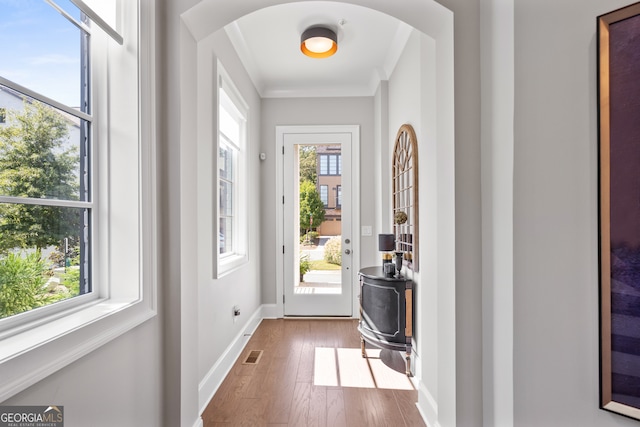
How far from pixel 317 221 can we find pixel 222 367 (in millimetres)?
1919

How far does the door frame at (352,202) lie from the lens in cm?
381

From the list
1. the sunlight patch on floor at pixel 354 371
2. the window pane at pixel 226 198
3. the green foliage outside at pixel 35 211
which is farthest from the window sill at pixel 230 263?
the green foliage outside at pixel 35 211

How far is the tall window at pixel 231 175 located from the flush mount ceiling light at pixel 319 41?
70cm

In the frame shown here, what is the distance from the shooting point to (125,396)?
1273 mm

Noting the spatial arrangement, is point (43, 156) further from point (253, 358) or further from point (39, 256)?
point (253, 358)

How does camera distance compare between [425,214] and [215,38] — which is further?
[215,38]

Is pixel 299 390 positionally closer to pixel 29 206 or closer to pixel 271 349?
pixel 271 349

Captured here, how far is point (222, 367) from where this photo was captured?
2430mm

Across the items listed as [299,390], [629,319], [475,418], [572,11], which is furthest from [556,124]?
[299,390]

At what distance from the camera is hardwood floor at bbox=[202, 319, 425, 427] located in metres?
1.95

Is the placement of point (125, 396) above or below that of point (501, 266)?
below

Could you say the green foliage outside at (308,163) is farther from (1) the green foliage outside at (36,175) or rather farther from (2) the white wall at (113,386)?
(1) the green foliage outside at (36,175)

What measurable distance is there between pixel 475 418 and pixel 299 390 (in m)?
1.17

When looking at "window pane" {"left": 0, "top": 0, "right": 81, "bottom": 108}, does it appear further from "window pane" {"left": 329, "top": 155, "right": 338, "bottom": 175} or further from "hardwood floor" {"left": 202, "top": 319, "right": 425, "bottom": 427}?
"window pane" {"left": 329, "top": 155, "right": 338, "bottom": 175}
